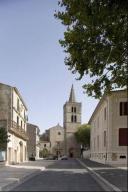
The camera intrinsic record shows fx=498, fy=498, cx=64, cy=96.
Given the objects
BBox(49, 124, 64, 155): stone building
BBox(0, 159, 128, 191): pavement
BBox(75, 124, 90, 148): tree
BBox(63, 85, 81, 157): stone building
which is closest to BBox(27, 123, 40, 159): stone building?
BBox(75, 124, 90, 148): tree

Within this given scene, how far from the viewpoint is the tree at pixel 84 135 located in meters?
146

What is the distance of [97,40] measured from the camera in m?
27.0

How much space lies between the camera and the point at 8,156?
207ft

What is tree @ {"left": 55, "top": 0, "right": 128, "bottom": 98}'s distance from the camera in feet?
74.7

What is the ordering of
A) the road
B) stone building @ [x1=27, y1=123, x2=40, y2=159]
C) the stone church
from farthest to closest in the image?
the stone church, stone building @ [x1=27, y1=123, x2=40, y2=159], the road

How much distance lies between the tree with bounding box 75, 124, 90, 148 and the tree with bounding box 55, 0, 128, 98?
11505 centimetres

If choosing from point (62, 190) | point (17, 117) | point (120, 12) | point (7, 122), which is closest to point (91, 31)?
point (120, 12)

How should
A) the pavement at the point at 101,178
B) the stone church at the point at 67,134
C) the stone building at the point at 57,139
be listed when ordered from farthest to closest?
the stone building at the point at 57,139 < the stone church at the point at 67,134 < the pavement at the point at 101,178

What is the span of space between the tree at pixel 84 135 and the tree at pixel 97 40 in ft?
377

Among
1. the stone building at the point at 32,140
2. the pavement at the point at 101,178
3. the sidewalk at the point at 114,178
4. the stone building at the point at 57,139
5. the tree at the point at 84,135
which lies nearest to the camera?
the sidewalk at the point at 114,178

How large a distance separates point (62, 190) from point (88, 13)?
8.26 meters

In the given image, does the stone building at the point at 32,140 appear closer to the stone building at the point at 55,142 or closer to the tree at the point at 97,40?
the stone building at the point at 55,142

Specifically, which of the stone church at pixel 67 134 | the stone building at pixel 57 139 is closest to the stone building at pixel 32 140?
the stone church at pixel 67 134

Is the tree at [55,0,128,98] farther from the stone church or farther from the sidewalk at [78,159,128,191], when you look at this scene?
the stone church
